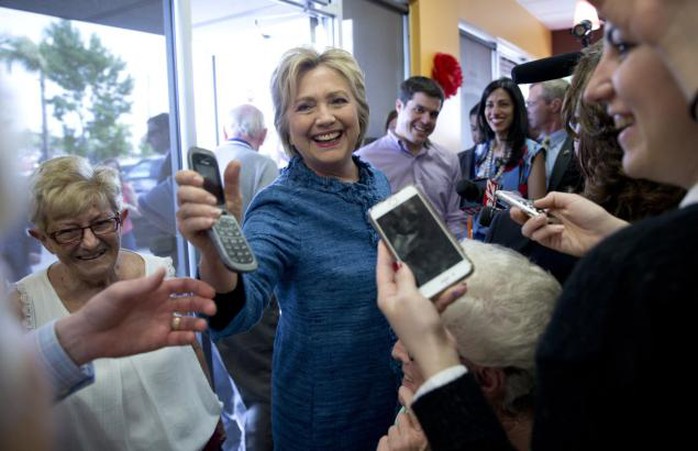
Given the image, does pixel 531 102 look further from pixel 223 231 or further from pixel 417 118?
pixel 223 231

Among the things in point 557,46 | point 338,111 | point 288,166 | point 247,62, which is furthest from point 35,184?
point 557,46

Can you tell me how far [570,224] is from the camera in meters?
1.18

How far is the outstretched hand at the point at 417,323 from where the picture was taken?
0.72m

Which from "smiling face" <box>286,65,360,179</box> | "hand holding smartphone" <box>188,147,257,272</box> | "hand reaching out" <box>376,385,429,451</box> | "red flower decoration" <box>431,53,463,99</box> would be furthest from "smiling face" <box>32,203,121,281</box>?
"red flower decoration" <box>431,53,463,99</box>

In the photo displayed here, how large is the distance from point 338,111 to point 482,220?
0.46 meters

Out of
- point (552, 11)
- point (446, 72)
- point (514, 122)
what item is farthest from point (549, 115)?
point (552, 11)

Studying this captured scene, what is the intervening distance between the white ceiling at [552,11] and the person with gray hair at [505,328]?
23.4 ft

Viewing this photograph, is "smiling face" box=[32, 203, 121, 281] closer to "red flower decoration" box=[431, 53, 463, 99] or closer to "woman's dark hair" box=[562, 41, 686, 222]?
"woman's dark hair" box=[562, 41, 686, 222]

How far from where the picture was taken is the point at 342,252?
139 centimetres

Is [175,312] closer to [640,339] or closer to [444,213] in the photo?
[640,339]

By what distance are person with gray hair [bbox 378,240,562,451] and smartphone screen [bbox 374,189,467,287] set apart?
0.15 metres

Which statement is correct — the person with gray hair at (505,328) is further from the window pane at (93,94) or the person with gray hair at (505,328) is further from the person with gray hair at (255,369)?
the window pane at (93,94)

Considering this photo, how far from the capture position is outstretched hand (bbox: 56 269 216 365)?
91 cm

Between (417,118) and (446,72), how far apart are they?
204cm
